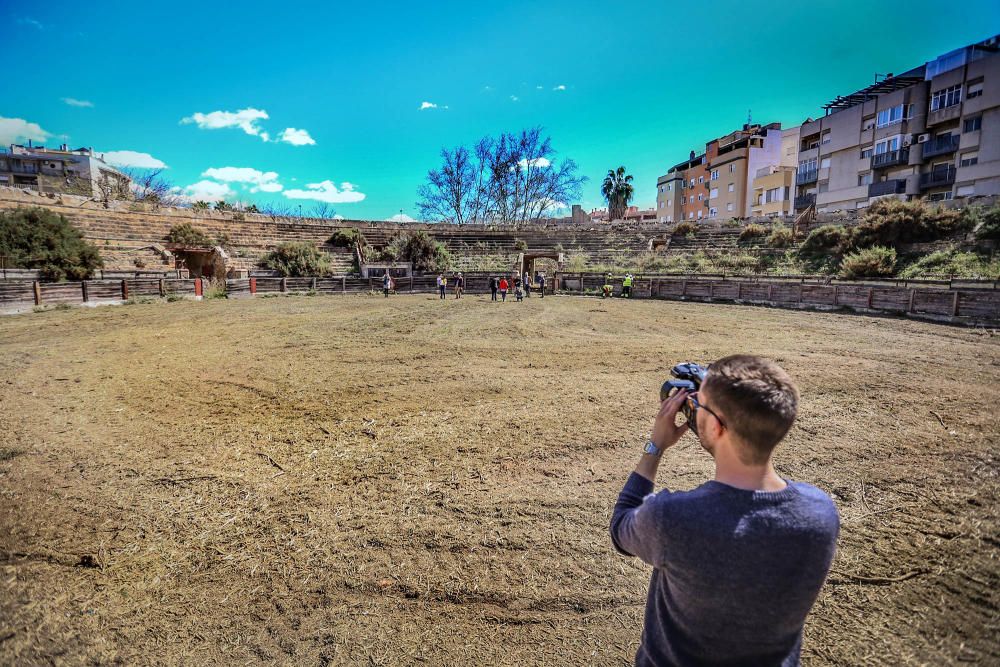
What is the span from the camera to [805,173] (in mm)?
47156

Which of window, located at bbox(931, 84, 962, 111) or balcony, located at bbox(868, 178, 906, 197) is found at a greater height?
window, located at bbox(931, 84, 962, 111)

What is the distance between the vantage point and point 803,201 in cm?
4728

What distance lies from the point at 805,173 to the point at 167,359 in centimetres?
5707

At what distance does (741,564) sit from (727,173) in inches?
2668

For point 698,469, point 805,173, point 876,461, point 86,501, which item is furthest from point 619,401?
point 805,173

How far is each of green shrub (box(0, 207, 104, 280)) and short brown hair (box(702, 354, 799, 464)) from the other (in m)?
32.0

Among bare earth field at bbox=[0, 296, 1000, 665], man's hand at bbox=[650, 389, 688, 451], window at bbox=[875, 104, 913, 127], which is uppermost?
window at bbox=[875, 104, 913, 127]

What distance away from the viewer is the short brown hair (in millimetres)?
1301

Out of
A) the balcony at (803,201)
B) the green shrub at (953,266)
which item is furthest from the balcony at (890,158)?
the green shrub at (953,266)

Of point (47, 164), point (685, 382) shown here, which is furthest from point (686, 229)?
point (47, 164)

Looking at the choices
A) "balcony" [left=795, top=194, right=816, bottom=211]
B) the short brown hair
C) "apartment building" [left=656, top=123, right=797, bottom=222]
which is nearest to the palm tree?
"apartment building" [left=656, top=123, right=797, bottom=222]

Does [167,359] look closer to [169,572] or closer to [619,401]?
[169,572]

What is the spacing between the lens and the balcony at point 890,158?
125ft

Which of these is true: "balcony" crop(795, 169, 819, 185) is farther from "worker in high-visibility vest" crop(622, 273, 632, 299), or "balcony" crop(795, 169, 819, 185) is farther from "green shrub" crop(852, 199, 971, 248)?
"worker in high-visibility vest" crop(622, 273, 632, 299)
